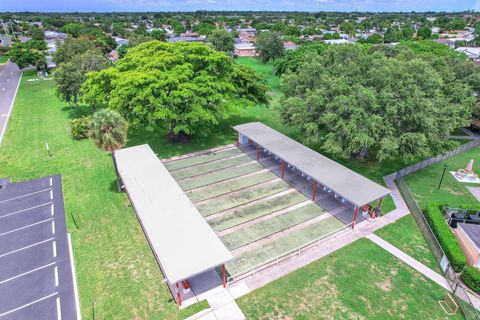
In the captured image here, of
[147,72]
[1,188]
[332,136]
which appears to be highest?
[147,72]

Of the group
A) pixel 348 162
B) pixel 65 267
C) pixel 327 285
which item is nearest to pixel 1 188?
pixel 65 267

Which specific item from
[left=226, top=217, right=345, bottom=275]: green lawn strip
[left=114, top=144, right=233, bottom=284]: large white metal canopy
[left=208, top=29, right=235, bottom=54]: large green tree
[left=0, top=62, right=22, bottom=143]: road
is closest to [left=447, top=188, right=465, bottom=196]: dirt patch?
[left=226, top=217, right=345, bottom=275]: green lawn strip

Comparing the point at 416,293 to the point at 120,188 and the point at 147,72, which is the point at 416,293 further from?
the point at 147,72

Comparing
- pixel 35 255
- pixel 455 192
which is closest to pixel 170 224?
pixel 35 255

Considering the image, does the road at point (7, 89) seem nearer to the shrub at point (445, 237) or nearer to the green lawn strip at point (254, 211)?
the green lawn strip at point (254, 211)

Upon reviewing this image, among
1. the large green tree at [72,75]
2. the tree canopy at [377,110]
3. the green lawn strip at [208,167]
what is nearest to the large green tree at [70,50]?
the large green tree at [72,75]
